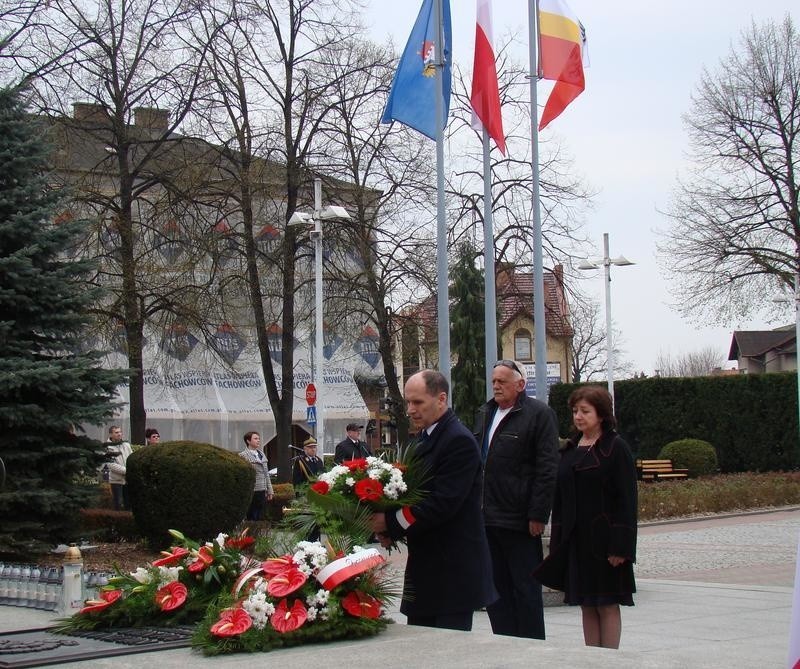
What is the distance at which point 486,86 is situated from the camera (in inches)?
722

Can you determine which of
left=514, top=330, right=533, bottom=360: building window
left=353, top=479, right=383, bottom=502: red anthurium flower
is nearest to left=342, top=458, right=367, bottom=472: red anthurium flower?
left=353, top=479, right=383, bottom=502: red anthurium flower

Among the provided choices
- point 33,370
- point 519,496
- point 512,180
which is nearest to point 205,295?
point 512,180

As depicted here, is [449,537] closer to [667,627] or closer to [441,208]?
[667,627]

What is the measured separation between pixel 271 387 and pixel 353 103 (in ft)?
25.2

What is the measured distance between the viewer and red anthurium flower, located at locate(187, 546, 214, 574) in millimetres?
6465

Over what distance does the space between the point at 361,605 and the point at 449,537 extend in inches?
22.8

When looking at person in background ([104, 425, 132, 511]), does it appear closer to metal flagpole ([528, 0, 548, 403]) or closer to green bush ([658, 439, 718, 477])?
metal flagpole ([528, 0, 548, 403])

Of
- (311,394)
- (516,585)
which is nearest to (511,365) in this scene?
(516,585)

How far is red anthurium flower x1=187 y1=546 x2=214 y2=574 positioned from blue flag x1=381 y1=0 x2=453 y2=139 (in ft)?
42.1

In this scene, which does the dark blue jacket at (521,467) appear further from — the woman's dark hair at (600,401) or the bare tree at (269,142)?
the bare tree at (269,142)

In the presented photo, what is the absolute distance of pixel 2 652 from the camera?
6129 mm

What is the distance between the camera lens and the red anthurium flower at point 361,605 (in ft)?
19.2

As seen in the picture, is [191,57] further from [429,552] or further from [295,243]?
[429,552]

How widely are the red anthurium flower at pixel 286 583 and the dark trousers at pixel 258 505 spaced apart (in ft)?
44.8
